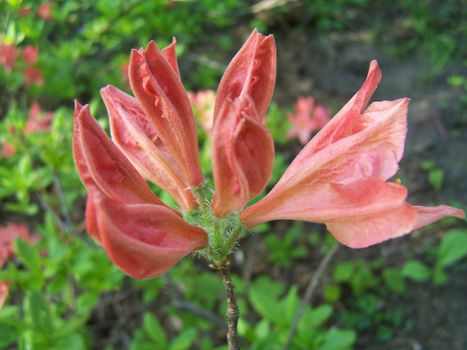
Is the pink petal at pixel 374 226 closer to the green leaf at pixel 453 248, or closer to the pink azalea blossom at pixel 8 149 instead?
the green leaf at pixel 453 248

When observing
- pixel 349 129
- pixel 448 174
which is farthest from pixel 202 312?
pixel 448 174

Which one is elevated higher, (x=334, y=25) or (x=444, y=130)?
(x=334, y=25)

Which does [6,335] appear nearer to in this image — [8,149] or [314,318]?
[8,149]

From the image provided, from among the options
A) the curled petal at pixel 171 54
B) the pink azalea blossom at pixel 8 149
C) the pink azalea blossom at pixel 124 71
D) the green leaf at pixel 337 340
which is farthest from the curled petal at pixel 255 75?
the pink azalea blossom at pixel 124 71

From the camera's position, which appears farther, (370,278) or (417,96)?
(417,96)

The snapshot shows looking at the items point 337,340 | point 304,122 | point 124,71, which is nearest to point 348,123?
point 337,340

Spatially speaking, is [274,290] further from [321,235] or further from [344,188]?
[344,188]
